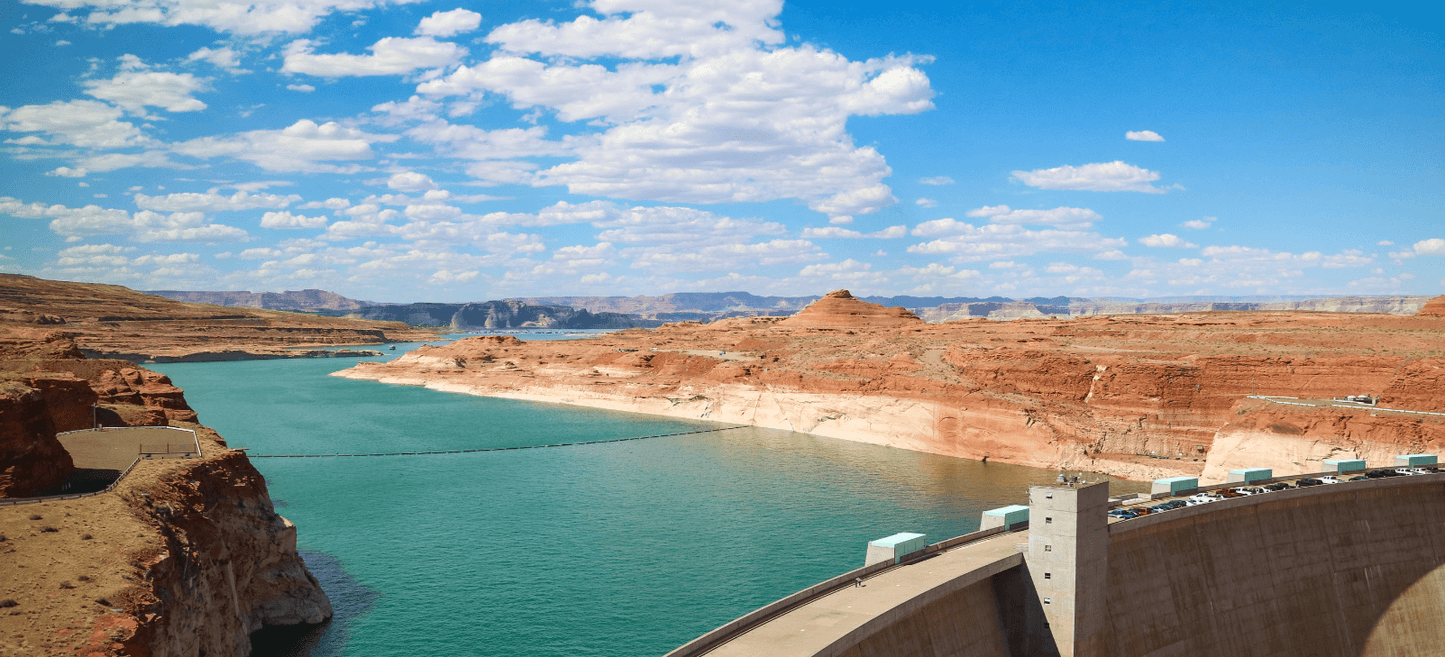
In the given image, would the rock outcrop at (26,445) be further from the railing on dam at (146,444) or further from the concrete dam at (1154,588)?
the concrete dam at (1154,588)

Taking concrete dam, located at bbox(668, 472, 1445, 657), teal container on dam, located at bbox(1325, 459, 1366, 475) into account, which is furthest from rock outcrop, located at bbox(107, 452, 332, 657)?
teal container on dam, located at bbox(1325, 459, 1366, 475)

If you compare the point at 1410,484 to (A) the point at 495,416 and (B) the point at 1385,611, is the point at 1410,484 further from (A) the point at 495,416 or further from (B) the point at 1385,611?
(A) the point at 495,416

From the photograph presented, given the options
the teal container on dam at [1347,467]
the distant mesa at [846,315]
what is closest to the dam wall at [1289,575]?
the teal container on dam at [1347,467]

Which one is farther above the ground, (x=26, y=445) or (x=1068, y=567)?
(x=26, y=445)

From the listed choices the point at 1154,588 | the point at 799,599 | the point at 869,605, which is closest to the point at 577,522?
the point at 799,599

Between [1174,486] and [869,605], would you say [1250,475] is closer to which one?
[1174,486]

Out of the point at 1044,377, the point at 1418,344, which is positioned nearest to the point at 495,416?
the point at 1044,377

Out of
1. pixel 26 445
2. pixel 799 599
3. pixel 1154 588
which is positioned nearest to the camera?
pixel 799 599
